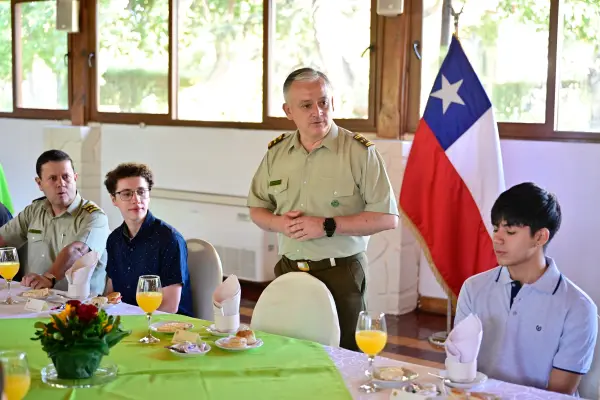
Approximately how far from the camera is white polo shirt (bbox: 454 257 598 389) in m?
2.10

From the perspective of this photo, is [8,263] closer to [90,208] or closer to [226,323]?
[90,208]

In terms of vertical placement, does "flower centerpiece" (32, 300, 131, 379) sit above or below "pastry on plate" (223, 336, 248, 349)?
above

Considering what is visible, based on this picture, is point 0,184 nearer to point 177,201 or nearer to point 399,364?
point 177,201

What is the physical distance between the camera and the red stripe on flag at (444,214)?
4.31m

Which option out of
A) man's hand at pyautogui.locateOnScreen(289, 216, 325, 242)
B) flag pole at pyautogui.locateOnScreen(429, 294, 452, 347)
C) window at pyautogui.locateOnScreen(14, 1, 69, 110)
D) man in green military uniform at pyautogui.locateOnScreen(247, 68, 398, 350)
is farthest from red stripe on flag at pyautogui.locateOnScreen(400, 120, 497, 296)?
window at pyautogui.locateOnScreen(14, 1, 69, 110)

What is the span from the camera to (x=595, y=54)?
4562 millimetres

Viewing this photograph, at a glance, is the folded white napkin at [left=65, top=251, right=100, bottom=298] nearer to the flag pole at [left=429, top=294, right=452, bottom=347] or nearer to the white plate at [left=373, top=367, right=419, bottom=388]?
the white plate at [left=373, top=367, right=419, bottom=388]

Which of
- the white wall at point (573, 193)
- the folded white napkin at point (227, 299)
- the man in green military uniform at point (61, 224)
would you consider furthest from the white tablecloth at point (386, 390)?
the white wall at point (573, 193)

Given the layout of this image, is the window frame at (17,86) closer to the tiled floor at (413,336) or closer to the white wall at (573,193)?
the tiled floor at (413,336)

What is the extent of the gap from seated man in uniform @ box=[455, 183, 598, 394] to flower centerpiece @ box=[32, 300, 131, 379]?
100cm

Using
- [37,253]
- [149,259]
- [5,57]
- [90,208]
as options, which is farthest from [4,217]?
[5,57]

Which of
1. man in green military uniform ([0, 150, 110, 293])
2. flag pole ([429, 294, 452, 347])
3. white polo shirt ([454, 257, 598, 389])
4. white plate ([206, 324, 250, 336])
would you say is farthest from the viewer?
flag pole ([429, 294, 452, 347])

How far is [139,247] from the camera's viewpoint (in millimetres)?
3031

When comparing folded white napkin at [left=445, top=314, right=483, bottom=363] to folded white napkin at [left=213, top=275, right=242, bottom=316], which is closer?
folded white napkin at [left=445, top=314, right=483, bottom=363]
